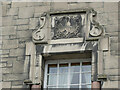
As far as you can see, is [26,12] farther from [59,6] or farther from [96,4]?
[96,4]

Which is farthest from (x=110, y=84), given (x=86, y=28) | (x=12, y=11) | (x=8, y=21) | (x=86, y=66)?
(x=12, y=11)

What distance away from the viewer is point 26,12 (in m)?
12.2

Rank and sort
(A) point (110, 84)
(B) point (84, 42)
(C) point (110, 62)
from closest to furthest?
(A) point (110, 84), (C) point (110, 62), (B) point (84, 42)

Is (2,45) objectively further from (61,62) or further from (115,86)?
(115,86)

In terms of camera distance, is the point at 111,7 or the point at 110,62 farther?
the point at 111,7

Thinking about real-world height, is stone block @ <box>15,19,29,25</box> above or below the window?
above

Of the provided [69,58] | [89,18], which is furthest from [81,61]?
[89,18]

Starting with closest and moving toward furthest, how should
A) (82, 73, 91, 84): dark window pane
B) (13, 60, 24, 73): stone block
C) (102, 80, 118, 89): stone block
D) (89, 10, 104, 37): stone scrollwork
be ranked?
(102, 80, 118, 89): stone block
(82, 73, 91, 84): dark window pane
(89, 10, 104, 37): stone scrollwork
(13, 60, 24, 73): stone block

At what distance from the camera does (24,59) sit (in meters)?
11.6

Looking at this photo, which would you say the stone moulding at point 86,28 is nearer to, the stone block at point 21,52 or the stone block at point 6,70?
the stone block at point 21,52

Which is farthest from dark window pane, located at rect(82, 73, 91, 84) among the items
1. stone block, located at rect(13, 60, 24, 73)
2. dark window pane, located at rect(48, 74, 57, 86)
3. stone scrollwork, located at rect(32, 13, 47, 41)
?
stone block, located at rect(13, 60, 24, 73)

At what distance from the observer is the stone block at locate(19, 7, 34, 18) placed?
12156 millimetres

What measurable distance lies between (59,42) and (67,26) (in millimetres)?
456

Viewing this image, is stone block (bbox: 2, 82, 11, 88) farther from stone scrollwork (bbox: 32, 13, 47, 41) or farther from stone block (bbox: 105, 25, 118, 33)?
stone block (bbox: 105, 25, 118, 33)
